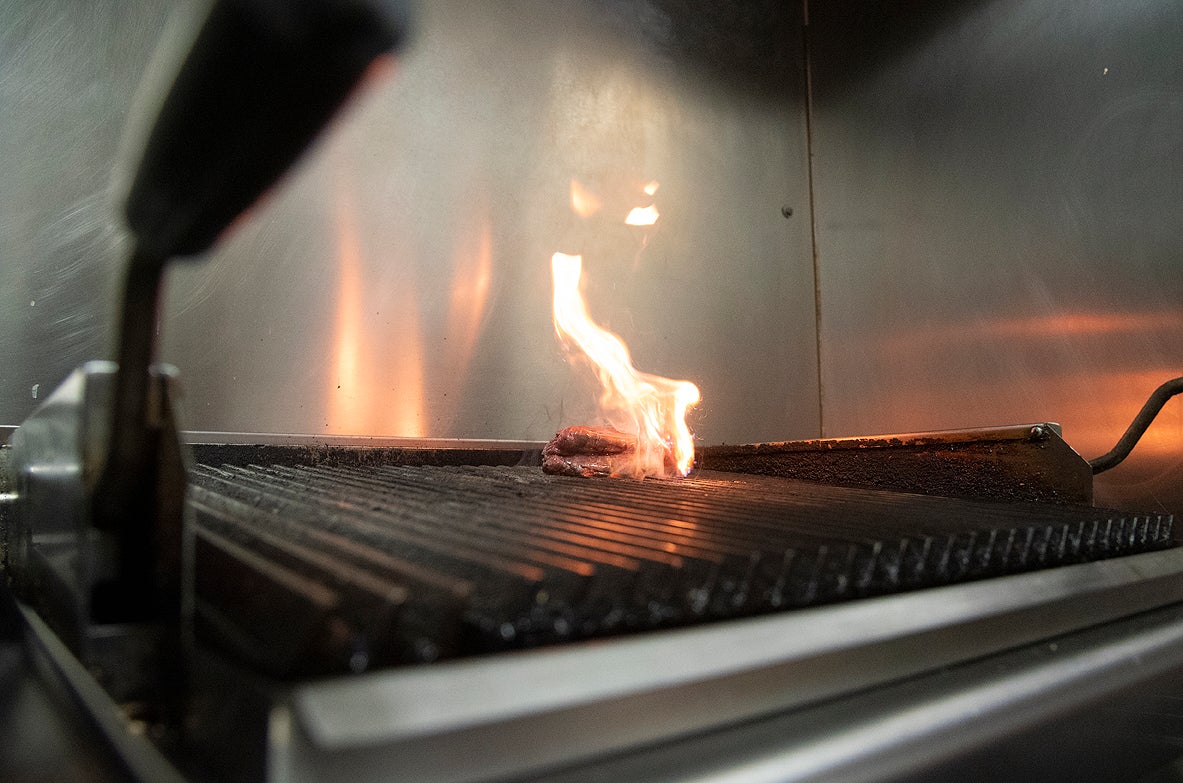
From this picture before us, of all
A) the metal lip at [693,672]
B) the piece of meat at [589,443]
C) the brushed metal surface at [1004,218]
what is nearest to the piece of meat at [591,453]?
the piece of meat at [589,443]

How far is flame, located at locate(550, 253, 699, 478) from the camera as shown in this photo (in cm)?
226

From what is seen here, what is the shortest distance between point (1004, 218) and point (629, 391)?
1799mm

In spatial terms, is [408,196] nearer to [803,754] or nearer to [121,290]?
[121,290]

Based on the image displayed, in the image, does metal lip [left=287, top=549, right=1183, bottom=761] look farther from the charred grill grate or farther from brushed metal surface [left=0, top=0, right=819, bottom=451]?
brushed metal surface [left=0, top=0, right=819, bottom=451]

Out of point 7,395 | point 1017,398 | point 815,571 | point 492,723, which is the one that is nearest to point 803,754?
point 815,571

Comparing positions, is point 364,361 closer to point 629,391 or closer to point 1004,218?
point 629,391

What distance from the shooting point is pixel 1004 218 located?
3193mm

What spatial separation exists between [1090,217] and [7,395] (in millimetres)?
3643

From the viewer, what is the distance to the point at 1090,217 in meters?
2.88

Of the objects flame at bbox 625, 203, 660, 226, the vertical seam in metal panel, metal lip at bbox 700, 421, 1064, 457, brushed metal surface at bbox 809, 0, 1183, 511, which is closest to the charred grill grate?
metal lip at bbox 700, 421, 1064, 457

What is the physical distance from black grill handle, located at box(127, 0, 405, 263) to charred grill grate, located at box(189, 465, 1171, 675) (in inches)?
12.6

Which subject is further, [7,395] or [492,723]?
[7,395]

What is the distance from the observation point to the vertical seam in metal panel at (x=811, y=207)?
13.0ft

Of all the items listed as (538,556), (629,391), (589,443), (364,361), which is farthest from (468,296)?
A: (538,556)
